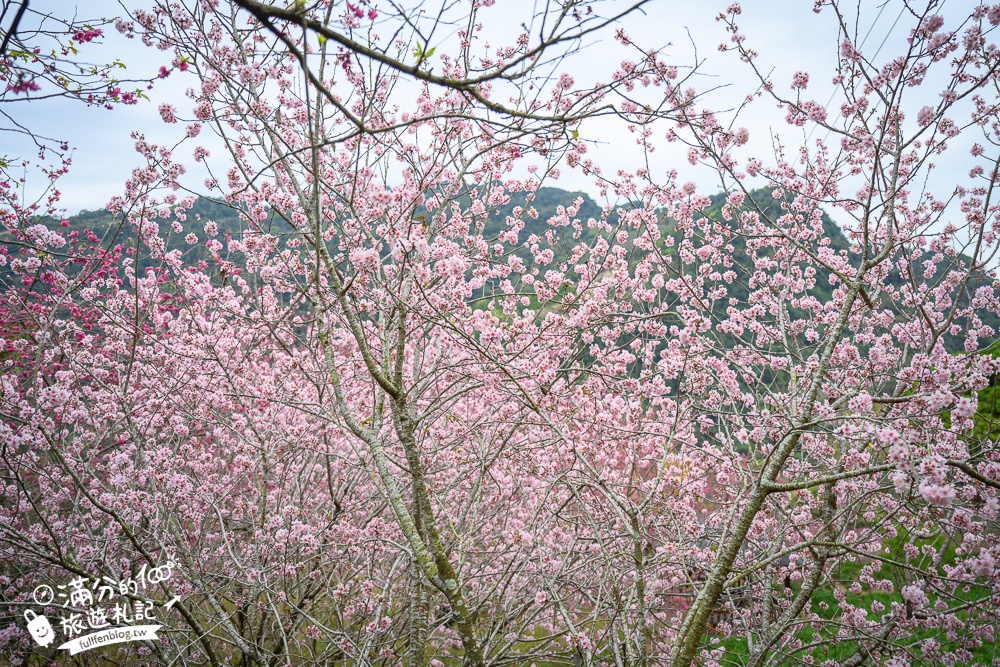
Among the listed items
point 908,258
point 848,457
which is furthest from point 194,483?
point 908,258

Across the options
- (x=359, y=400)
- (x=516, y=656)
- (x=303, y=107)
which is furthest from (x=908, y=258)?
(x=359, y=400)

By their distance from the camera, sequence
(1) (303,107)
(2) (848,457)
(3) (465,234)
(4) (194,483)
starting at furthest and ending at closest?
(4) (194,483)
(3) (465,234)
(1) (303,107)
(2) (848,457)

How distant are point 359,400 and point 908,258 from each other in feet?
21.9

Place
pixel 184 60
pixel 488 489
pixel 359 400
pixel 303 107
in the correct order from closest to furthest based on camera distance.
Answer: pixel 184 60 → pixel 303 107 → pixel 488 489 → pixel 359 400

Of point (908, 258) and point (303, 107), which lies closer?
point (908, 258)

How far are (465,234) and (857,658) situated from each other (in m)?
5.32

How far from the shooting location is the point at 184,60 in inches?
148

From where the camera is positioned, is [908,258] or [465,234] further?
[465,234]

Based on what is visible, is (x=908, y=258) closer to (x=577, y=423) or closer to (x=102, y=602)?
(x=577, y=423)

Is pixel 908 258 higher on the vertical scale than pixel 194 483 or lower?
higher

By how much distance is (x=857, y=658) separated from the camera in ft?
15.2

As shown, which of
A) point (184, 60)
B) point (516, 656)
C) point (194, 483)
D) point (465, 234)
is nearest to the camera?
point (184, 60)

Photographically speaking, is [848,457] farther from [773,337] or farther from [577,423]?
[577,423]

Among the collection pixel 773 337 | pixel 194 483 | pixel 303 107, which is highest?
pixel 303 107
